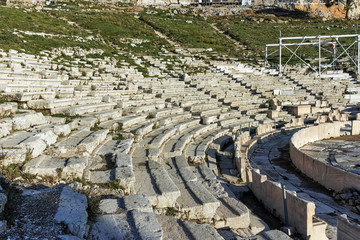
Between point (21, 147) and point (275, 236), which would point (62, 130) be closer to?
point (21, 147)

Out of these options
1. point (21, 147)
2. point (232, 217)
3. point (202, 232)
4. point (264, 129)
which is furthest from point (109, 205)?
point (264, 129)

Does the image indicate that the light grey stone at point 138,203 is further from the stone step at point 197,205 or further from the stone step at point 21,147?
the stone step at point 21,147

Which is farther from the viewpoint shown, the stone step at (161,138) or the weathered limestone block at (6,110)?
the stone step at (161,138)

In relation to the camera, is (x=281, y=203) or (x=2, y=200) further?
(x=281, y=203)

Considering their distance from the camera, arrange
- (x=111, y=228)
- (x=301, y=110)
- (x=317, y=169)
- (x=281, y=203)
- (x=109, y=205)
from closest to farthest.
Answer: (x=111, y=228) → (x=109, y=205) → (x=281, y=203) → (x=317, y=169) → (x=301, y=110)

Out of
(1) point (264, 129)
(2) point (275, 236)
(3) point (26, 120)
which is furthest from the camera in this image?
(1) point (264, 129)

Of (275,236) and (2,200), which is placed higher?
(2,200)

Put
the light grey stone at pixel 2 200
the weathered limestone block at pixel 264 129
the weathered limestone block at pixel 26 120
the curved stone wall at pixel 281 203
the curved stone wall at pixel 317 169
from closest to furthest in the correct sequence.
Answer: the light grey stone at pixel 2 200 → the curved stone wall at pixel 281 203 → the weathered limestone block at pixel 26 120 → the curved stone wall at pixel 317 169 → the weathered limestone block at pixel 264 129

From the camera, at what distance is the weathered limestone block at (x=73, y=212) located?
382cm

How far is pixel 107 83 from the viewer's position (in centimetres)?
1466

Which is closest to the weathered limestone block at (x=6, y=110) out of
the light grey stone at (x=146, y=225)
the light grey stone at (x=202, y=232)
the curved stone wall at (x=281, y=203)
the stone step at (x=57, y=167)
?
the stone step at (x=57, y=167)

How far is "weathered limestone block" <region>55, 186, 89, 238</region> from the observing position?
12.5 feet

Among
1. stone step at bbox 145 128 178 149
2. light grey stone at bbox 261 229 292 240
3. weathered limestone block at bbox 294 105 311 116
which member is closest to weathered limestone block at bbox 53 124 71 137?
stone step at bbox 145 128 178 149

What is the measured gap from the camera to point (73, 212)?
414 centimetres
